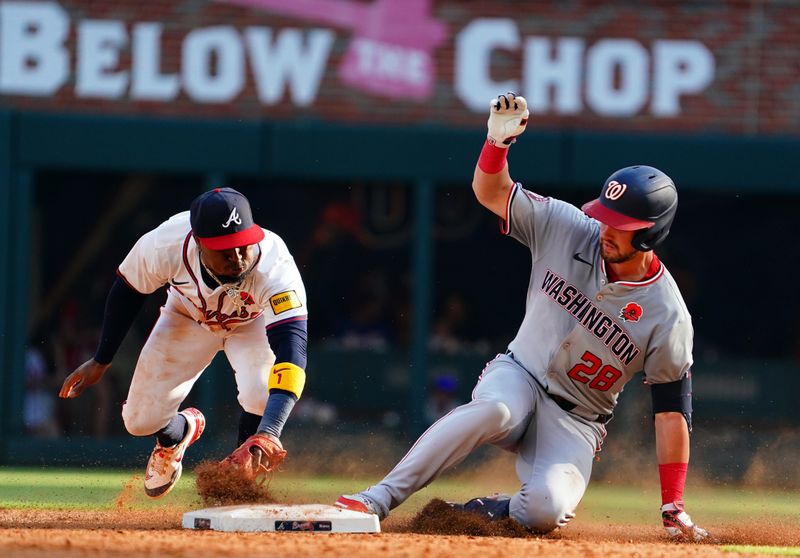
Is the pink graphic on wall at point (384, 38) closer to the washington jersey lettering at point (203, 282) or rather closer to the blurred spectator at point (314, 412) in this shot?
the blurred spectator at point (314, 412)

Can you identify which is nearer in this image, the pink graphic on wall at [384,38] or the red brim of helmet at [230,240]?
the red brim of helmet at [230,240]

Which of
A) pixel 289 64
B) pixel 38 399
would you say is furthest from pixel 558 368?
pixel 289 64

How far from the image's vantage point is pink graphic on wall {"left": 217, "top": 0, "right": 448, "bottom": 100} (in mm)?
12047

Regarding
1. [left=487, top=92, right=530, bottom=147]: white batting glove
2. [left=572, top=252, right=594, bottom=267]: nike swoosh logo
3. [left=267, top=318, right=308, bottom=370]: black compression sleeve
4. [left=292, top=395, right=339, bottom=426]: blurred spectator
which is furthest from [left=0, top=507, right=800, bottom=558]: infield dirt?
[left=292, top=395, right=339, bottom=426]: blurred spectator

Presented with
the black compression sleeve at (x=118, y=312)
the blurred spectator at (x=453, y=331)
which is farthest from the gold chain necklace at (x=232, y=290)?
the blurred spectator at (x=453, y=331)

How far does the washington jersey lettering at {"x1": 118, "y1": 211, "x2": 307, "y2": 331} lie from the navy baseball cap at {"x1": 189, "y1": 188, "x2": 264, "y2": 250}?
28 cm

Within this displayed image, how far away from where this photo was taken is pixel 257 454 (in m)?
5.14

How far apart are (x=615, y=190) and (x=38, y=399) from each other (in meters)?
6.93

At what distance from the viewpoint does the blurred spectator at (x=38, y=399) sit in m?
10.9

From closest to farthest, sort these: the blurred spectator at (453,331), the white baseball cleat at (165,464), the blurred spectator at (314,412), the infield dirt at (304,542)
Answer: the infield dirt at (304,542)
the white baseball cleat at (165,464)
the blurred spectator at (314,412)
the blurred spectator at (453,331)

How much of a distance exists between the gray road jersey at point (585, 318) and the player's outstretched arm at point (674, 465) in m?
0.18

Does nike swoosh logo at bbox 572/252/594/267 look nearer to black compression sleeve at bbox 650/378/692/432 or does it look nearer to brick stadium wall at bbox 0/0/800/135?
black compression sleeve at bbox 650/378/692/432

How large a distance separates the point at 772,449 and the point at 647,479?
4.68 feet

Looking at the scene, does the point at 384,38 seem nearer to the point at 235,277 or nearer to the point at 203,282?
the point at 203,282
